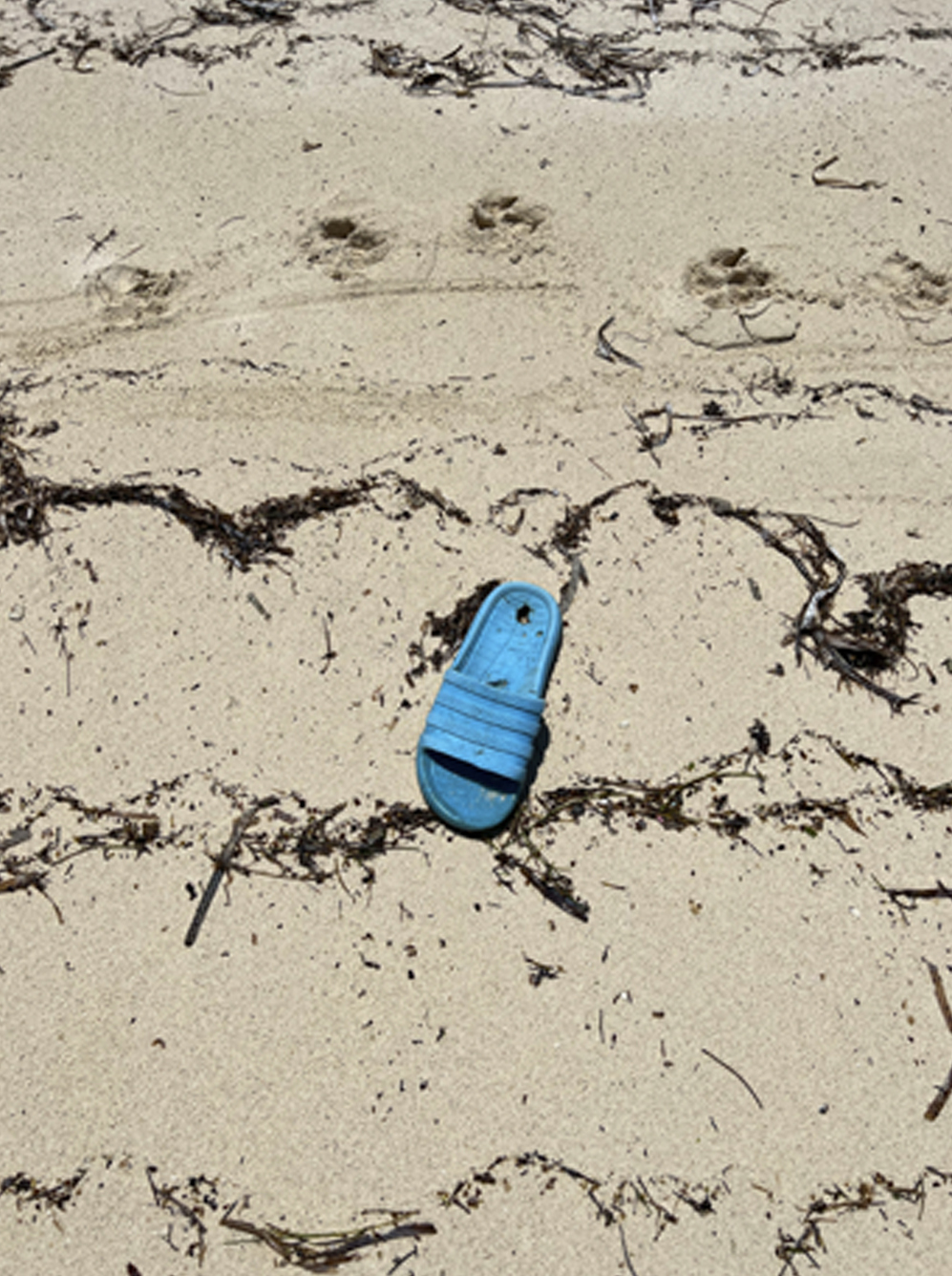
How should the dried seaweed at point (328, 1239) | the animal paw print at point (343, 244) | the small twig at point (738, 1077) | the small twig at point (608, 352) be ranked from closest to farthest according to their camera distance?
the dried seaweed at point (328, 1239) → the small twig at point (738, 1077) → the small twig at point (608, 352) → the animal paw print at point (343, 244)

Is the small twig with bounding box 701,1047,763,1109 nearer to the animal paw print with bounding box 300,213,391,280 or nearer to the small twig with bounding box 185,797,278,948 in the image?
the small twig with bounding box 185,797,278,948

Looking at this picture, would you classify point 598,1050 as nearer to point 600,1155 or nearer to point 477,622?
point 600,1155

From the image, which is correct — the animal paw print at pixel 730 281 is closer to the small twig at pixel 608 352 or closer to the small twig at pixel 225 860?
the small twig at pixel 608 352

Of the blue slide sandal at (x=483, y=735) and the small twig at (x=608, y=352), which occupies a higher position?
the small twig at (x=608, y=352)

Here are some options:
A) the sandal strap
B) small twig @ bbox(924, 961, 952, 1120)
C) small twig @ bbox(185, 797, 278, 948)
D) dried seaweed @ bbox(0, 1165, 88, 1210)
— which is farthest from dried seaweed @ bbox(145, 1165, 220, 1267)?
small twig @ bbox(924, 961, 952, 1120)

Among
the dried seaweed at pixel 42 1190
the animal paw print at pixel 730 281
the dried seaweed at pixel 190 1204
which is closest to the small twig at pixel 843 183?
the animal paw print at pixel 730 281

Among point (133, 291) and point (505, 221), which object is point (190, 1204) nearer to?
point (133, 291)
